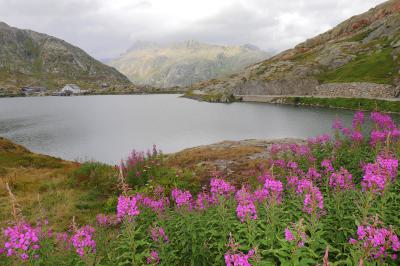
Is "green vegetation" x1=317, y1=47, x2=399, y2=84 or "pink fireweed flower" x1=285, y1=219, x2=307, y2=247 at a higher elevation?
"green vegetation" x1=317, y1=47, x2=399, y2=84

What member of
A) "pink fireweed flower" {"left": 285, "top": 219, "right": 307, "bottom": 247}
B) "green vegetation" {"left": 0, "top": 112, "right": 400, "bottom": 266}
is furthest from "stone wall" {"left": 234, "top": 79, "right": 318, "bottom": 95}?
"pink fireweed flower" {"left": 285, "top": 219, "right": 307, "bottom": 247}

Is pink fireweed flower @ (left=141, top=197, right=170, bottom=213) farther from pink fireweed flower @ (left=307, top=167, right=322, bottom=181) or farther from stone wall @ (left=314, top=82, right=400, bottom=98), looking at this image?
stone wall @ (left=314, top=82, right=400, bottom=98)

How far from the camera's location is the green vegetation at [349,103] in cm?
6724

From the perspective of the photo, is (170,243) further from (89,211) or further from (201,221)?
(89,211)

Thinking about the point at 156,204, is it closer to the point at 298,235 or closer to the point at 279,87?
the point at 298,235

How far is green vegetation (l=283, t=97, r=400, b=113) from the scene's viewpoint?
6724 centimetres

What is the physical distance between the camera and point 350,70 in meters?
108

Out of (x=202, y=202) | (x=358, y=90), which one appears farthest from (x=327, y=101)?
(x=202, y=202)

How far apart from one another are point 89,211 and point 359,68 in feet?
364

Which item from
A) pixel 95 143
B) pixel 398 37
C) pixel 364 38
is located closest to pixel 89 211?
pixel 95 143

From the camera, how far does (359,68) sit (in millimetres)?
105750

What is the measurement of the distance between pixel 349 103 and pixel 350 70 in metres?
33.8

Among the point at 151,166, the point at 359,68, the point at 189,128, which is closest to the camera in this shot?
the point at 151,166

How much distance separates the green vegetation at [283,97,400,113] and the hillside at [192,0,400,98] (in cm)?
637
